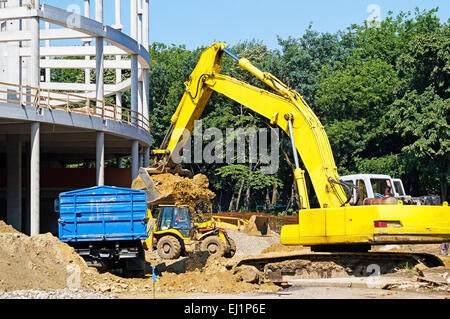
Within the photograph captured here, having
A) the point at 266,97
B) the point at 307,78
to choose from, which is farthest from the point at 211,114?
the point at 266,97

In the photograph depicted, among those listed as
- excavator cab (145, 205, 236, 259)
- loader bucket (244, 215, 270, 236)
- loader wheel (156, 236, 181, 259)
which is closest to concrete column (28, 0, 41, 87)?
excavator cab (145, 205, 236, 259)

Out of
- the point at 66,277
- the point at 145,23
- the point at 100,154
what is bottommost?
the point at 66,277

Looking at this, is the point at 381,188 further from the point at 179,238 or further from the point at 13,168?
the point at 13,168

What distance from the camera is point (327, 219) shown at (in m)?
17.3

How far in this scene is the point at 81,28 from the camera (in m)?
30.4

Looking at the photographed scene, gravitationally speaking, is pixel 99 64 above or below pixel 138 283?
above

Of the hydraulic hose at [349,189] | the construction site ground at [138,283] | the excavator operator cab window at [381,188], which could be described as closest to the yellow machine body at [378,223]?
the hydraulic hose at [349,189]

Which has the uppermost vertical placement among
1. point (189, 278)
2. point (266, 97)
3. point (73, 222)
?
point (266, 97)

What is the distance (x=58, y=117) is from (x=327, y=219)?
45.4 feet

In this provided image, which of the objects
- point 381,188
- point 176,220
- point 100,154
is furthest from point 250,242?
point 381,188
